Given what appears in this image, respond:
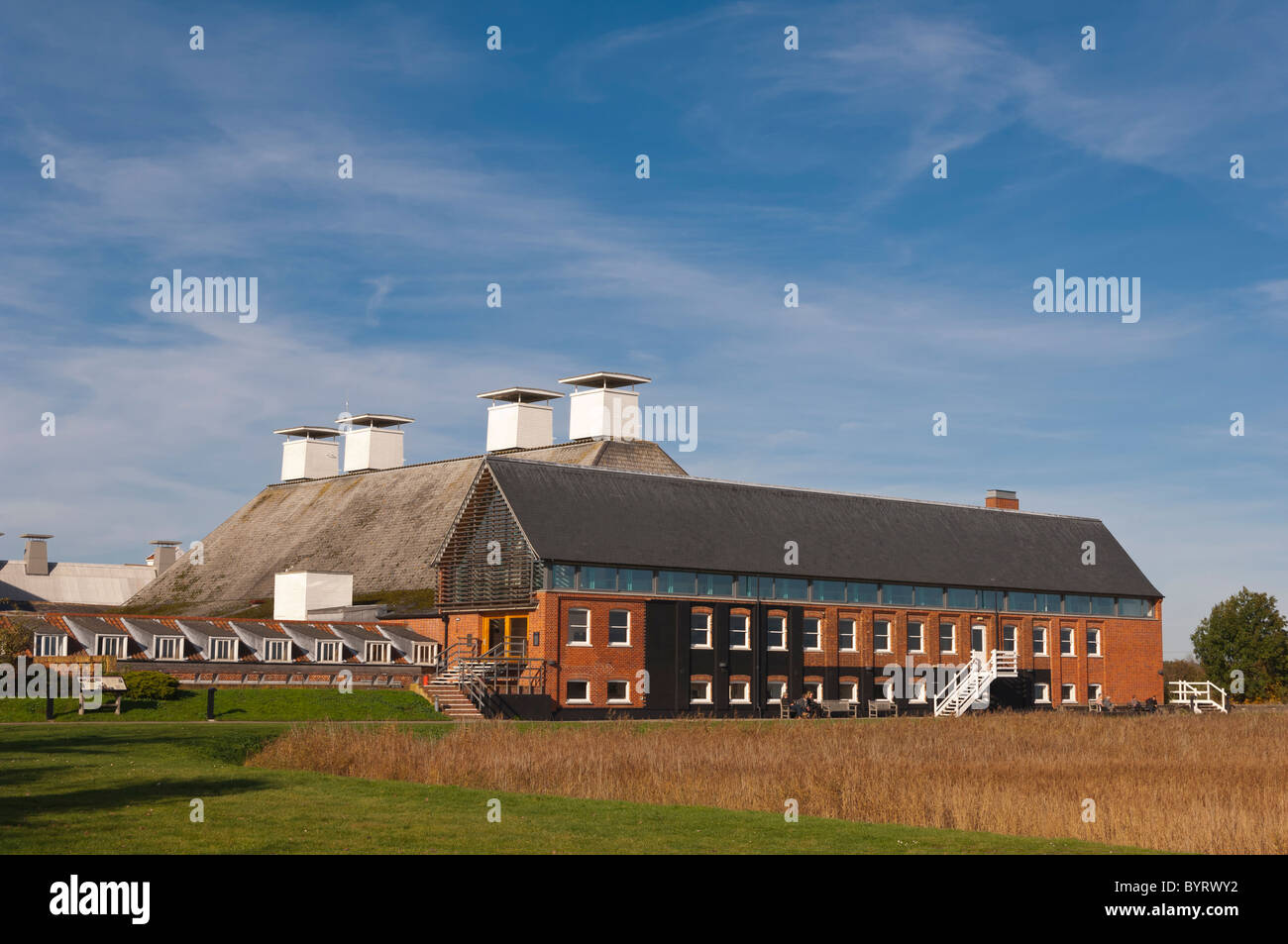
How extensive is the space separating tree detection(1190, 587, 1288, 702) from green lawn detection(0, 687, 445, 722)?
4728cm

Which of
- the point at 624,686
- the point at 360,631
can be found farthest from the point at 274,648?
the point at 624,686

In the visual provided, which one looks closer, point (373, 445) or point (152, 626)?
point (152, 626)

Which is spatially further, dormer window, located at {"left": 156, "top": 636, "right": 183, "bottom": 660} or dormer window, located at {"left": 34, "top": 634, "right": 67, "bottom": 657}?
dormer window, located at {"left": 156, "top": 636, "right": 183, "bottom": 660}

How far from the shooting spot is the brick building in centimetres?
5066

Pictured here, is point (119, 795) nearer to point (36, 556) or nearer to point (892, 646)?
point (892, 646)

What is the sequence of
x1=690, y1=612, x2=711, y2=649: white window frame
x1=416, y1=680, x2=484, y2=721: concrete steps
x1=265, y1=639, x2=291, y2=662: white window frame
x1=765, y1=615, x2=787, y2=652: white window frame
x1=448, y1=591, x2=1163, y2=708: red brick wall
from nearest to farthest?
1. x1=416, y1=680, x2=484, y2=721: concrete steps
2. x1=448, y1=591, x2=1163, y2=708: red brick wall
3. x1=265, y1=639, x2=291, y2=662: white window frame
4. x1=690, y1=612, x2=711, y2=649: white window frame
5. x1=765, y1=615, x2=787, y2=652: white window frame

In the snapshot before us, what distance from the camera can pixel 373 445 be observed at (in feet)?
302

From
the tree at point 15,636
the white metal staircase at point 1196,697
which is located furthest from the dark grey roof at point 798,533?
the tree at point 15,636

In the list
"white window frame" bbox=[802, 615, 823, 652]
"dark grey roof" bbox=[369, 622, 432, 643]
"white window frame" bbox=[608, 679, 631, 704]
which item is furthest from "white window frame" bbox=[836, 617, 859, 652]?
"dark grey roof" bbox=[369, 622, 432, 643]

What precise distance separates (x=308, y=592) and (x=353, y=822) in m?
46.7

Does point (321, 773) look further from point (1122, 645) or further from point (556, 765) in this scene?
point (1122, 645)

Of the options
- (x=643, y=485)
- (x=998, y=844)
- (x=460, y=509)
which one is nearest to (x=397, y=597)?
(x=460, y=509)

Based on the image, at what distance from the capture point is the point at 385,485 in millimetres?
83250

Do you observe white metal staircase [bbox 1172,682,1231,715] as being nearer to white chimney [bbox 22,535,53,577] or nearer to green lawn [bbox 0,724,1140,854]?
green lawn [bbox 0,724,1140,854]
